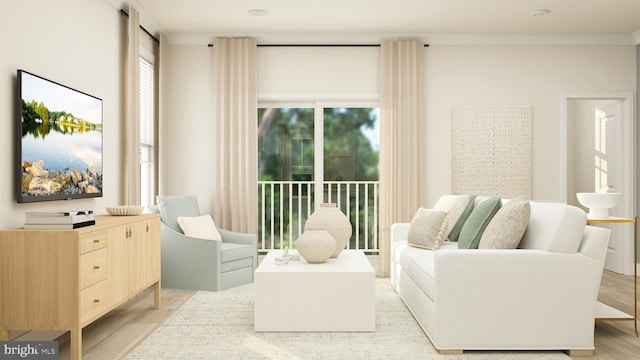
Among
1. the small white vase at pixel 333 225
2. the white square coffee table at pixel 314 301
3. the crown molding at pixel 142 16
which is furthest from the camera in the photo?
the crown molding at pixel 142 16

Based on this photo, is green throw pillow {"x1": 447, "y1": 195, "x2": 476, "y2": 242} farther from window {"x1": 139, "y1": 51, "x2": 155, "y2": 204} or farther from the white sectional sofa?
window {"x1": 139, "y1": 51, "x2": 155, "y2": 204}

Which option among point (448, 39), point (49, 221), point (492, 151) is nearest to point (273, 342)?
point (49, 221)

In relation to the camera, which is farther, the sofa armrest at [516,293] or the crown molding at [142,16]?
the crown molding at [142,16]

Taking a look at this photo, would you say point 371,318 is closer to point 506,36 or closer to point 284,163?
point 284,163

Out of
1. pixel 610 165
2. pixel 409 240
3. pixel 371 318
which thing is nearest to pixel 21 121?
pixel 371 318

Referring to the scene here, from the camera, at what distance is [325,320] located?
3.54m

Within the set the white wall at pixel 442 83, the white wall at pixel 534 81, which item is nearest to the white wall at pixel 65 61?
the white wall at pixel 442 83

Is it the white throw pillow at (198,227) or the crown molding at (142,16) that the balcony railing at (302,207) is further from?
the crown molding at (142,16)

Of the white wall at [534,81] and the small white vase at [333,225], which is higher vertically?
the white wall at [534,81]

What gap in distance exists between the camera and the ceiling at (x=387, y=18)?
16.3ft

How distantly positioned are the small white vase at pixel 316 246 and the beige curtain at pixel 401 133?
2277 millimetres

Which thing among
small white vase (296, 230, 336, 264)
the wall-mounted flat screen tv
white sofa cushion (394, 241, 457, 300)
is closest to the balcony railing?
white sofa cushion (394, 241, 457, 300)

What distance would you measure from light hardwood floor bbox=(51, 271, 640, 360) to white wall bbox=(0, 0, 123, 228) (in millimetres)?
832

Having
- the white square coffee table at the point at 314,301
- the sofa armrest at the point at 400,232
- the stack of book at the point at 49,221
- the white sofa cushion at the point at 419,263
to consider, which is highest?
the stack of book at the point at 49,221
